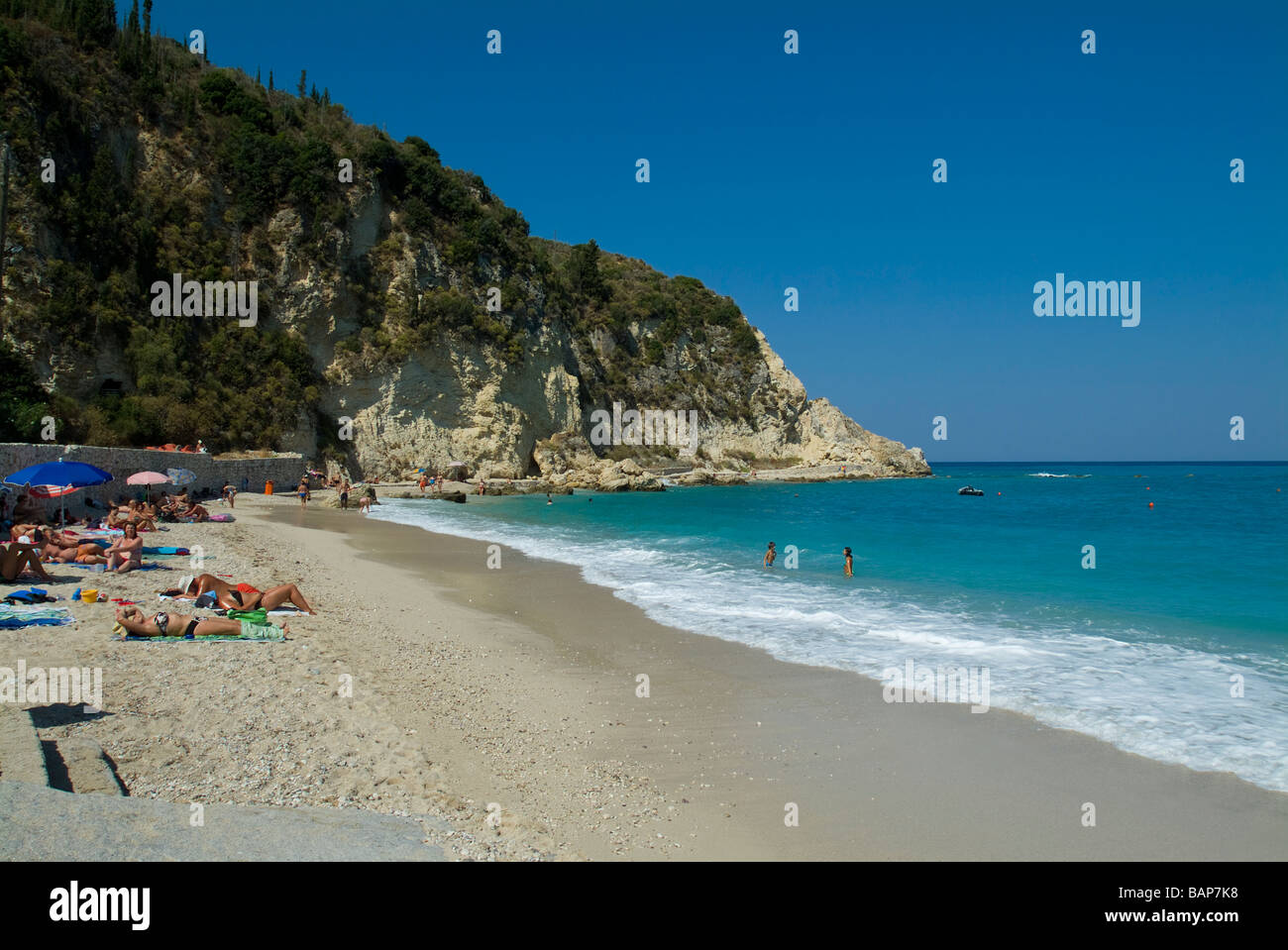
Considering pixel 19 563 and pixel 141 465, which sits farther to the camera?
pixel 141 465

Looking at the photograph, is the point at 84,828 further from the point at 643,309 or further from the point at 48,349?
the point at 643,309

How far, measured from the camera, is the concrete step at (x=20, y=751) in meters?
3.65

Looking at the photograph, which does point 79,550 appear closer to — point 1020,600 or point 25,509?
point 25,509

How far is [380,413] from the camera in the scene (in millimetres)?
43250

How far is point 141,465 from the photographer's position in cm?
2259

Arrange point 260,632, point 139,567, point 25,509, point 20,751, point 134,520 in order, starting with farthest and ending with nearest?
point 134,520 < point 25,509 < point 139,567 < point 260,632 < point 20,751

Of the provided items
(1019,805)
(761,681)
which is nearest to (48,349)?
(761,681)

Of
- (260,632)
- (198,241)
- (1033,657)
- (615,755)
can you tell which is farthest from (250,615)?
(198,241)

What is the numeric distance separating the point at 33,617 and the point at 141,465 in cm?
1704

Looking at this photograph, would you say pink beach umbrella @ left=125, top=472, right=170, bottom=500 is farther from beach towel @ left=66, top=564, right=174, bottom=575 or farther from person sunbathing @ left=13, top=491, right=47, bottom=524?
beach towel @ left=66, top=564, right=174, bottom=575

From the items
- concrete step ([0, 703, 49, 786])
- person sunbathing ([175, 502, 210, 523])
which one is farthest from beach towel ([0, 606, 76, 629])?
person sunbathing ([175, 502, 210, 523])

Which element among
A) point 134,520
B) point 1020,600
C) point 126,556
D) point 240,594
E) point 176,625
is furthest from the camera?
point 134,520

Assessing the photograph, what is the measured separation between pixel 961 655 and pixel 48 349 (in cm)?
3586

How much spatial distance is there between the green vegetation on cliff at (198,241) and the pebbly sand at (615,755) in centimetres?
2174
